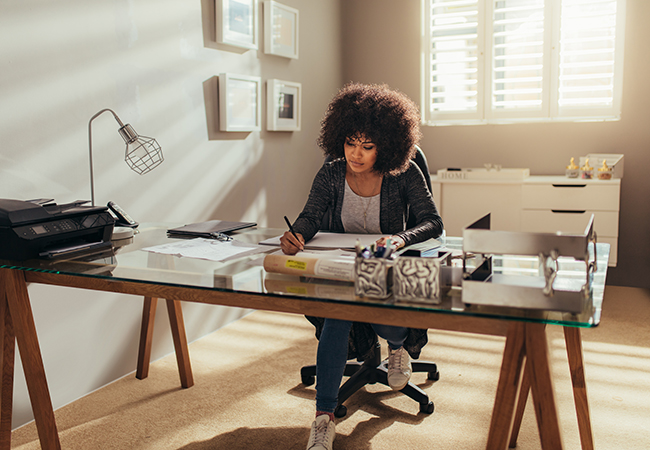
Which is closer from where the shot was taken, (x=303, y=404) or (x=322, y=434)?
(x=322, y=434)

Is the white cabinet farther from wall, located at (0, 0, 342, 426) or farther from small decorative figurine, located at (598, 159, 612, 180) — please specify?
wall, located at (0, 0, 342, 426)

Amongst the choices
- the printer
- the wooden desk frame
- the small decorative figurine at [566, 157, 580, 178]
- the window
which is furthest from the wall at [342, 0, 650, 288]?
the printer

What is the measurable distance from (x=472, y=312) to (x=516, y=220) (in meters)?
2.80

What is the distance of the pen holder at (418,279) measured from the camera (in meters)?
1.07

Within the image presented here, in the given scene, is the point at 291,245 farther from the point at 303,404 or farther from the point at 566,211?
the point at 566,211

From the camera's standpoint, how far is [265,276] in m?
1.31

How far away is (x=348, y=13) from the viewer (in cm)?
433

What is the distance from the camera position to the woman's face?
197cm

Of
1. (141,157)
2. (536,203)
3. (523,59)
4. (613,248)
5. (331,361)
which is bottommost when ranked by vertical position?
(331,361)

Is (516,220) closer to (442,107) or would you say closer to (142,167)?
(442,107)

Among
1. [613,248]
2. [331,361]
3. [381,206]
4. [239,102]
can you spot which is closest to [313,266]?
[331,361]

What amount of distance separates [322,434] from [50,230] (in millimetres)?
1008

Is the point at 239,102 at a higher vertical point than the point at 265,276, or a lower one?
higher

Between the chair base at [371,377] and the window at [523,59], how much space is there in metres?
2.29
